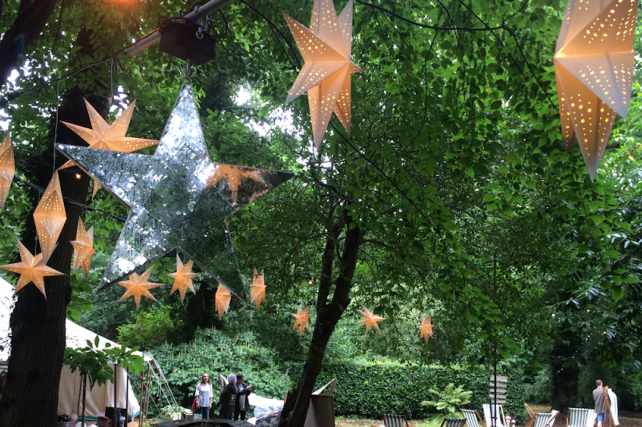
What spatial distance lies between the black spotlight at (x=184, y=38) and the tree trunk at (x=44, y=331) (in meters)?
2.87

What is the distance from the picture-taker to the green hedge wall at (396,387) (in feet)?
54.7

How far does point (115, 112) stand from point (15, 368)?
3494mm

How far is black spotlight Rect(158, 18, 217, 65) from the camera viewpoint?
279 cm

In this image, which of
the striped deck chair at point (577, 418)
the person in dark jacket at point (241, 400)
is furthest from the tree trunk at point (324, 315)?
the striped deck chair at point (577, 418)

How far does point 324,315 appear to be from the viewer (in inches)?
300

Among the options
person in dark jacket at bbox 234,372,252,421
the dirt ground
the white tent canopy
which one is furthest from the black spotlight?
the dirt ground

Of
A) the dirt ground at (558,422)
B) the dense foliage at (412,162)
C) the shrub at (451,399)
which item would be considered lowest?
the dirt ground at (558,422)

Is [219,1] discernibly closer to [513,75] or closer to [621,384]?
[513,75]

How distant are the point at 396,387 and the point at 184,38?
53.0 ft

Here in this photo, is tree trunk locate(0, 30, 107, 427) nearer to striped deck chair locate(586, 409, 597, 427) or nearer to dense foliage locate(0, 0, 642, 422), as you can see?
dense foliage locate(0, 0, 642, 422)

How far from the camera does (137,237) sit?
7.67ft

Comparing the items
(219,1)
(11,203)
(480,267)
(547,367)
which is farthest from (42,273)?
(547,367)

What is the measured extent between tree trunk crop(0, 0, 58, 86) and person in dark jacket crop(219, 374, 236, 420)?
30.2ft

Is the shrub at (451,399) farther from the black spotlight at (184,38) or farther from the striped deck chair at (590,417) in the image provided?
the black spotlight at (184,38)
